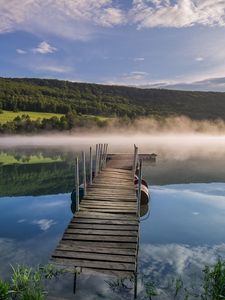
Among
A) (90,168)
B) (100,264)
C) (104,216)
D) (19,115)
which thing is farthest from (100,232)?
(19,115)

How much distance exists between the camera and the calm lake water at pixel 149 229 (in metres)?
10.2

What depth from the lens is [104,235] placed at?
36.9 ft

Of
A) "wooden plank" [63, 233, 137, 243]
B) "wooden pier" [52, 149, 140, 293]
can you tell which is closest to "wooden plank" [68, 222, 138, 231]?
"wooden pier" [52, 149, 140, 293]

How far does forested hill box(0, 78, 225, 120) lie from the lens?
4929 inches

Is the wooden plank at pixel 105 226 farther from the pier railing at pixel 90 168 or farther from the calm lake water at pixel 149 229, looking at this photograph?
the pier railing at pixel 90 168

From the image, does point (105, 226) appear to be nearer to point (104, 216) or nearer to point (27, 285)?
point (104, 216)

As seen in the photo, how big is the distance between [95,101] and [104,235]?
145364mm

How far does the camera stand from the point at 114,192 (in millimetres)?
17266

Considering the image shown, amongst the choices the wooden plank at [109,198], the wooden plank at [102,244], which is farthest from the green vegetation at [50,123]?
the wooden plank at [102,244]

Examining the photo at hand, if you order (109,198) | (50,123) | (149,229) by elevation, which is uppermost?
(109,198)

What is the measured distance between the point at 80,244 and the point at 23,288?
218cm

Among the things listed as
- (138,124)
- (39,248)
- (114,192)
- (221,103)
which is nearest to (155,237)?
(114,192)

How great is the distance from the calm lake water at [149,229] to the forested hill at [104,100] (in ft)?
314

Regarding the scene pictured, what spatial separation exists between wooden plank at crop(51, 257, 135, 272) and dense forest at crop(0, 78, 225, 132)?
94.5 metres
